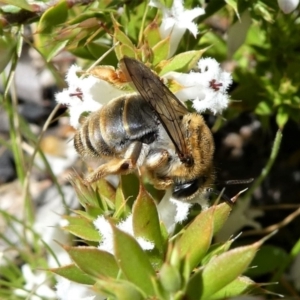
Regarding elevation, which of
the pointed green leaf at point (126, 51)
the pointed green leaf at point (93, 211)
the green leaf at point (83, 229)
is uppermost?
the pointed green leaf at point (126, 51)

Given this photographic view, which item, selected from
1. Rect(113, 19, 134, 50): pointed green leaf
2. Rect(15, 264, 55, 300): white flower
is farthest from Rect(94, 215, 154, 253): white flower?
Rect(15, 264, 55, 300): white flower

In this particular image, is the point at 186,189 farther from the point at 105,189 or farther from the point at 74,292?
the point at 74,292

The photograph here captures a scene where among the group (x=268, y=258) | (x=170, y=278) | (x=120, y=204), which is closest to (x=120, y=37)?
(x=120, y=204)

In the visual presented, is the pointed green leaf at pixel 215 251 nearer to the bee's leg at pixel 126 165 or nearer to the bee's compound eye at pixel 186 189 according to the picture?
the bee's compound eye at pixel 186 189

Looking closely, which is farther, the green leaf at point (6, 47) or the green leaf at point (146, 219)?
the green leaf at point (6, 47)

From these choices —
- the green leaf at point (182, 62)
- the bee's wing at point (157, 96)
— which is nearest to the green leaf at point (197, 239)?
the bee's wing at point (157, 96)

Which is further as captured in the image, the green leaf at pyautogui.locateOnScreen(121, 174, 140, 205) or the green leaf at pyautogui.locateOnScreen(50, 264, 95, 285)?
the green leaf at pyautogui.locateOnScreen(121, 174, 140, 205)

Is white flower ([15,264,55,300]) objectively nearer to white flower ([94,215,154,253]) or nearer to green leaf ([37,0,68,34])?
white flower ([94,215,154,253])

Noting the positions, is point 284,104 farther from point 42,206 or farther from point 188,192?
point 42,206
